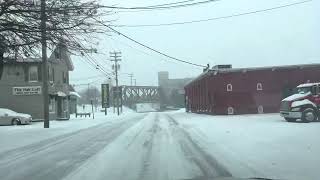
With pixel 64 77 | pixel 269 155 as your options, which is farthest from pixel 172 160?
pixel 64 77

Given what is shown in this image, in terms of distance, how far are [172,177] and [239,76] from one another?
46913mm

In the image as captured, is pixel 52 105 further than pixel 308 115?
Yes

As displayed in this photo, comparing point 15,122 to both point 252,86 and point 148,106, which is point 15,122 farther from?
point 148,106

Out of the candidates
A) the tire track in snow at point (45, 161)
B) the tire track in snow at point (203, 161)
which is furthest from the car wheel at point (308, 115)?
the tire track in snow at point (45, 161)

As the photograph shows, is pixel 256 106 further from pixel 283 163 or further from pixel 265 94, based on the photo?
pixel 283 163

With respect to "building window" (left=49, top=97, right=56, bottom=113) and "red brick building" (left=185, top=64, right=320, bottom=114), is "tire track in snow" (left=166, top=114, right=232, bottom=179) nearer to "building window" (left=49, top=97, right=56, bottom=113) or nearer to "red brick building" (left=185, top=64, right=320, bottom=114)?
"red brick building" (left=185, top=64, right=320, bottom=114)

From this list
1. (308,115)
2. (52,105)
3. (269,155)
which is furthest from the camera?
(52,105)

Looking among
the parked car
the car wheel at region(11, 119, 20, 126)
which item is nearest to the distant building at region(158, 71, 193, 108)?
the car wheel at region(11, 119, 20, 126)

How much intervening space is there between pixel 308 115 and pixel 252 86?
22052 millimetres

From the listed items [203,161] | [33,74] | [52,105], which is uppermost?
[33,74]

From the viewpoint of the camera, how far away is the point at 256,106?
58688mm

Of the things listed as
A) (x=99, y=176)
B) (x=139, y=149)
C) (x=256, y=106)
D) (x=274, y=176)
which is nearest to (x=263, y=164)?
(x=274, y=176)

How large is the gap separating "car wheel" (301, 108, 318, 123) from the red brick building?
2121 cm

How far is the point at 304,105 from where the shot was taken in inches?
1471
